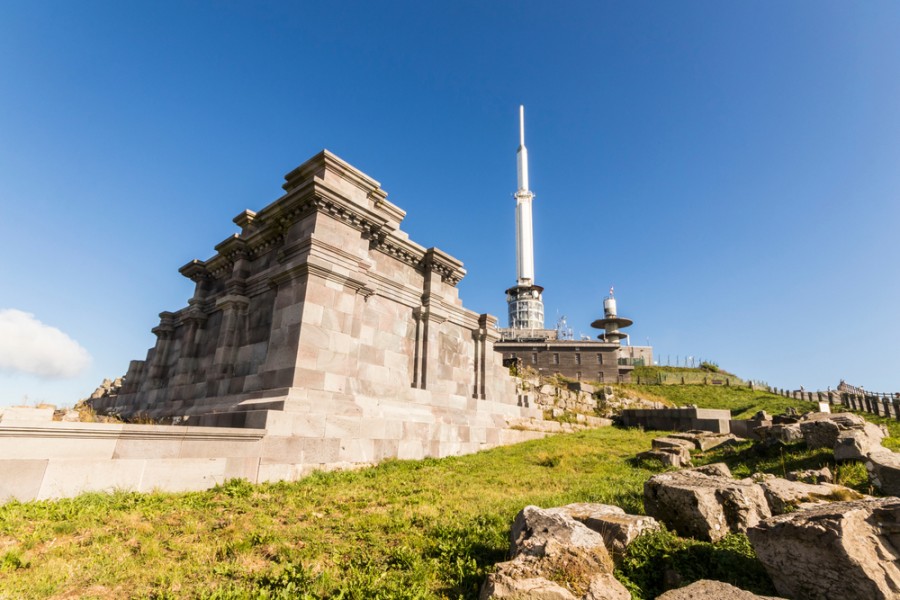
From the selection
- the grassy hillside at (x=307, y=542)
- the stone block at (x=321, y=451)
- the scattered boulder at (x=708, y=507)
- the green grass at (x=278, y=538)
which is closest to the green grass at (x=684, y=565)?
the grassy hillside at (x=307, y=542)

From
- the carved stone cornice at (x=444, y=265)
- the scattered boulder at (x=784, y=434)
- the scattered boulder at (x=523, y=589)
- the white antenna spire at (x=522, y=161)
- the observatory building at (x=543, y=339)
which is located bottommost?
the scattered boulder at (x=523, y=589)

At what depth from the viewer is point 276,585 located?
4168 millimetres

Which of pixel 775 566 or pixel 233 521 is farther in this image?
pixel 233 521

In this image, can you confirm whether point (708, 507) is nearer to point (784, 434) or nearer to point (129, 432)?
point (784, 434)

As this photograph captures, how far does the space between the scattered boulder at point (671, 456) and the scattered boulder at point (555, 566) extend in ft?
23.9

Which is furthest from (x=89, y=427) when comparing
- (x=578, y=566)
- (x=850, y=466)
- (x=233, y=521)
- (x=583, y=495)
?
(x=850, y=466)

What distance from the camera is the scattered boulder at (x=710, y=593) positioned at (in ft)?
10.1

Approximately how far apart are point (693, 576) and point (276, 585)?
3.81 meters

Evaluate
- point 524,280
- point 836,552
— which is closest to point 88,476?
point 836,552

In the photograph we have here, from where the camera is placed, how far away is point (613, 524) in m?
4.74

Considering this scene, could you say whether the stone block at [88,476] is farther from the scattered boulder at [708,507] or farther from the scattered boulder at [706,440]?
the scattered boulder at [706,440]

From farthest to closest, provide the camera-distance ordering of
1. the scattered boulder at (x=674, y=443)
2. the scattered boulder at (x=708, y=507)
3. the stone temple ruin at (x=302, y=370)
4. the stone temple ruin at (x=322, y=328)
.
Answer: the scattered boulder at (x=674, y=443), the stone temple ruin at (x=322, y=328), the stone temple ruin at (x=302, y=370), the scattered boulder at (x=708, y=507)

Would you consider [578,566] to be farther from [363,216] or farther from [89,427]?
[363,216]

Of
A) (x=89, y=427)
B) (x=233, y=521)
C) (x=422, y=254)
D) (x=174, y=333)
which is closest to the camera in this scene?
(x=233, y=521)
